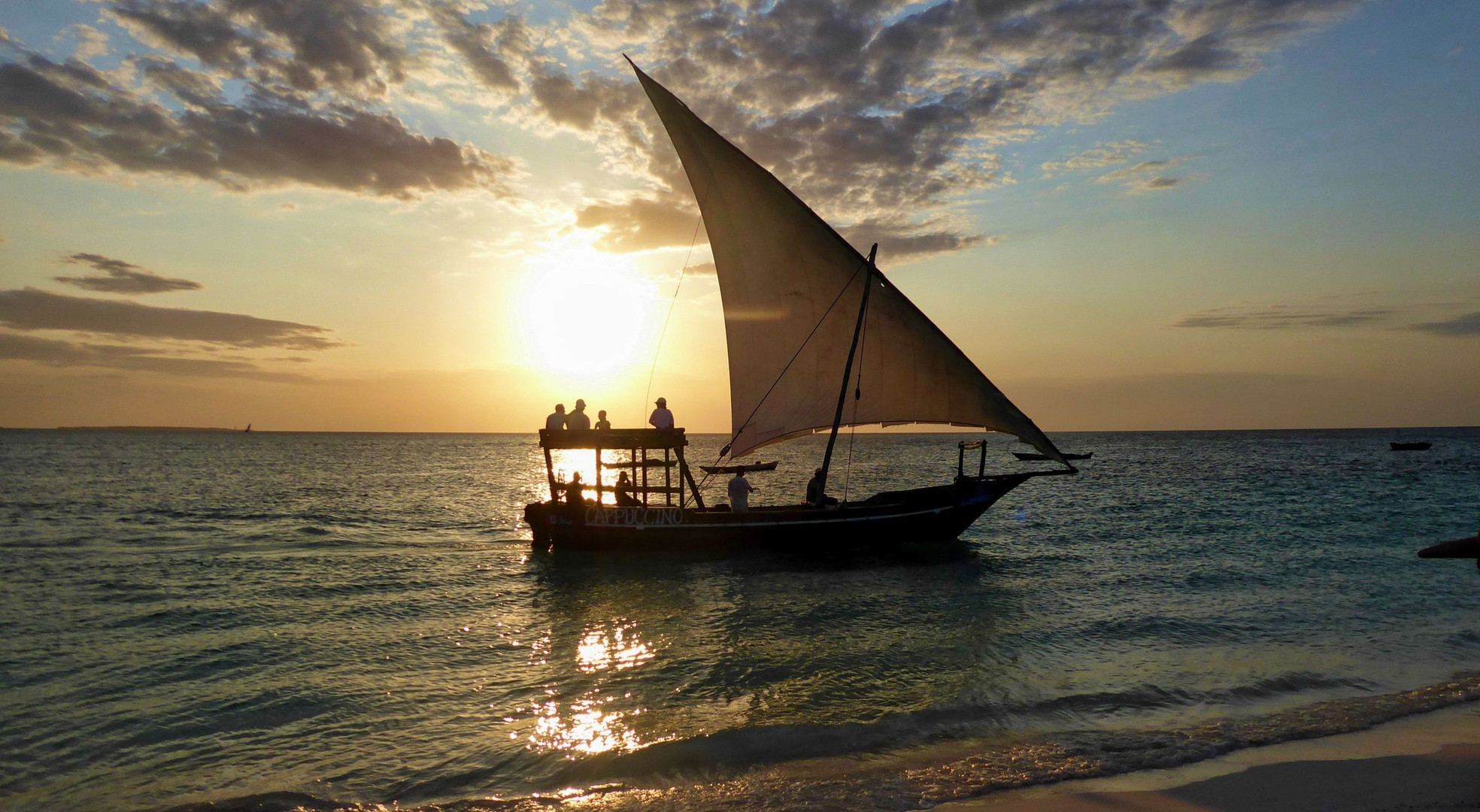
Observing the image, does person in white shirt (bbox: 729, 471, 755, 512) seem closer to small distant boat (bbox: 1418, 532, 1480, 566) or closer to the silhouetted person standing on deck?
the silhouetted person standing on deck

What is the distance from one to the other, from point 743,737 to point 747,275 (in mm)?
14600

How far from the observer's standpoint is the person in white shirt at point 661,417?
20.5 m

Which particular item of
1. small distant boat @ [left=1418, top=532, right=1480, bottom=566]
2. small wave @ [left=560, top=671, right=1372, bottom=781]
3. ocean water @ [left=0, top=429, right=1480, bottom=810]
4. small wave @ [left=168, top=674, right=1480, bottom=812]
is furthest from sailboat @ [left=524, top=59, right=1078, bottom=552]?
small distant boat @ [left=1418, top=532, right=1480, bottom=566]

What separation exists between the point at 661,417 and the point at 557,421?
318 cm

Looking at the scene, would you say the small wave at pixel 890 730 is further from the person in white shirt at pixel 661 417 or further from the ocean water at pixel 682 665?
the person in white shirt at pixel 661 417

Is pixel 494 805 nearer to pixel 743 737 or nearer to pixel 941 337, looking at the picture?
pixel 743 737

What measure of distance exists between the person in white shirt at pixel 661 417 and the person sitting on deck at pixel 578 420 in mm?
1965

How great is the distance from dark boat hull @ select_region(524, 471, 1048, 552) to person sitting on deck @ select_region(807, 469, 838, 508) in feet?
2.39

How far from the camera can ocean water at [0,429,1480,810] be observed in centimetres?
782

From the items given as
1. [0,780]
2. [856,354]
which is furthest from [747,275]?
[0,780]

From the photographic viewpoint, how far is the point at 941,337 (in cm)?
2002

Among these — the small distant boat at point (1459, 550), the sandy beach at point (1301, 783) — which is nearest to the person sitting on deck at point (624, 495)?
the sandy beach at point (1301, 783)

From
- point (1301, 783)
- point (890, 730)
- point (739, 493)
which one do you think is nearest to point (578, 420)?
point (739, 493)

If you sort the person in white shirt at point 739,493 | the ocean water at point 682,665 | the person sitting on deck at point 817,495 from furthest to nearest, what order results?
the person in white shirt at point 739,493 < the person sitting on deck at point 817,495 < the ocean water at point 682,665
